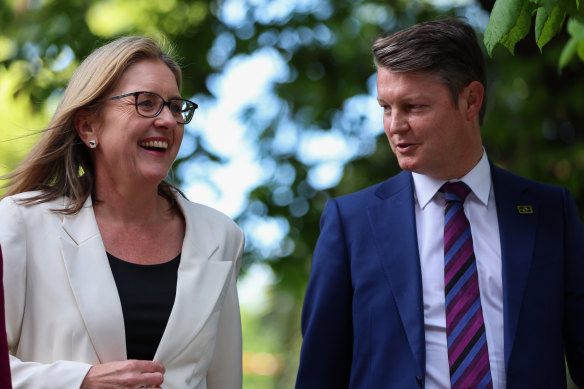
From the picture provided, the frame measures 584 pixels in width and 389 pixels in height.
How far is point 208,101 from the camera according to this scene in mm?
8195

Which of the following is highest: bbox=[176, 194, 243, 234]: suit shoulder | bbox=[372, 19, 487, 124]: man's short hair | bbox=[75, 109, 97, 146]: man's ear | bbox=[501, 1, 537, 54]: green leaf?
bbox=[501, 1, 537, 54]: green leaf

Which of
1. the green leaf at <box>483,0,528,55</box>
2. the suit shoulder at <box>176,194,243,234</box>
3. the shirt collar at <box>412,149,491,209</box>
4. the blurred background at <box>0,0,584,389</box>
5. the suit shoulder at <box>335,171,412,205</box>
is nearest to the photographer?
the green leaf at <box>483,0,528,55</box>

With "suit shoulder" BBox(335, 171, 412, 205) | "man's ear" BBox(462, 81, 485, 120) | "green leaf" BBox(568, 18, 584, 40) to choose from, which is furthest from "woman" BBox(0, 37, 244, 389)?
"green leaf" BBox(568, 18, 584, 40)

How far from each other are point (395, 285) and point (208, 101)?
5035 mm

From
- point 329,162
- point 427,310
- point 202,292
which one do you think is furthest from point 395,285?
point 329,162

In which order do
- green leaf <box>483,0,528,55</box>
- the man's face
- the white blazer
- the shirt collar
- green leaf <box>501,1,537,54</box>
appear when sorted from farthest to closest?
the shirt collar, the man's face, the white blazer, green leaf <box>501,1,537,54</box>, green leaf <box>483,0,528,55</box>

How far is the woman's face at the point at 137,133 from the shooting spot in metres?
3.48

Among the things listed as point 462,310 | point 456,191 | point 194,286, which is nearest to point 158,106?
point 194,286

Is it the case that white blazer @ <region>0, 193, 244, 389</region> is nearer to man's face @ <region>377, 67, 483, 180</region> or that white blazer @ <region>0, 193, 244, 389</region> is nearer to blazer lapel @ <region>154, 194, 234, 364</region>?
blazer lapel @ <region>154, 194, 234, 364</region>

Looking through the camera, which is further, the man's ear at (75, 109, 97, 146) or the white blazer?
the man's ear at (75, 109, 97, 146)

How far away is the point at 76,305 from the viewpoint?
129 inches

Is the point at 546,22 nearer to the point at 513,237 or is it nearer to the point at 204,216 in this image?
the point at 513,237

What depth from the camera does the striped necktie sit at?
3.26 m

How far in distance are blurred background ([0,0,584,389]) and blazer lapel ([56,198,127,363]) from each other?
13.9 feet
